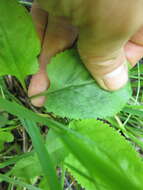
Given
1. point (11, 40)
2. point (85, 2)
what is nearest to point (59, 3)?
point (85, 2)

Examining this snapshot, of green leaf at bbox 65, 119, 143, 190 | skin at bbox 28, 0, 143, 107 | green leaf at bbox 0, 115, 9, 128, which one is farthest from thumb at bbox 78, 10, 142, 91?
green leaf at bbox 0, 115, 9, 128

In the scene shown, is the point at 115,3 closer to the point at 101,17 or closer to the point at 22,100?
the point at 101,17

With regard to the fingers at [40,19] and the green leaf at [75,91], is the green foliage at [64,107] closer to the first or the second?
the green leaf at [75,91]

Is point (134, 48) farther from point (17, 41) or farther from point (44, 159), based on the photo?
point (44, 159)

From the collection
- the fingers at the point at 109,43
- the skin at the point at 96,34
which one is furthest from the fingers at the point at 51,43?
the fingers at the point at 109,43

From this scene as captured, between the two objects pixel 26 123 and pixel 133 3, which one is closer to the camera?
pixel 133 3

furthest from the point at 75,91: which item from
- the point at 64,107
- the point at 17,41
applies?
the point at 17,41
